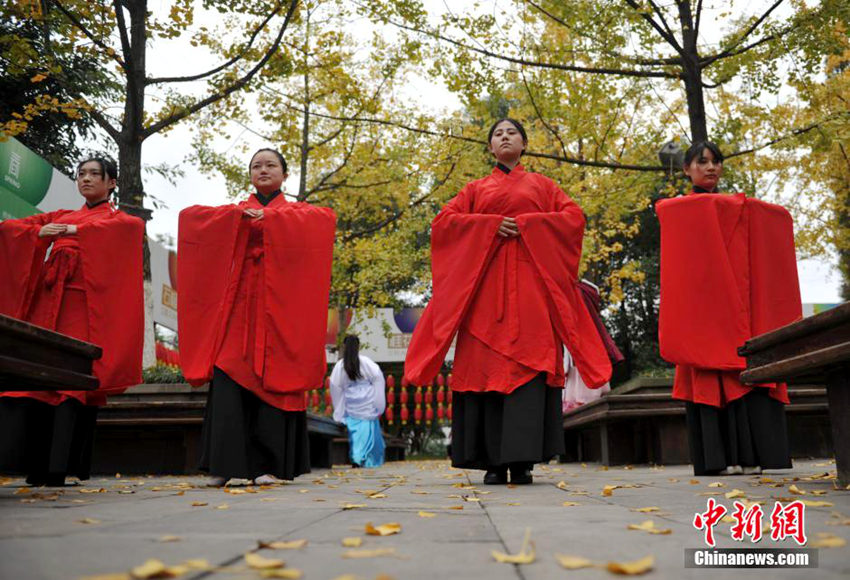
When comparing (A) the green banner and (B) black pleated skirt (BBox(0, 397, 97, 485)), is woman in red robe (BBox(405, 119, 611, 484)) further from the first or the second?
(A) the green banner

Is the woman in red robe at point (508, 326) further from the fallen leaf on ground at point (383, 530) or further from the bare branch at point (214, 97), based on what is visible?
the bare branch at point (214, 97)

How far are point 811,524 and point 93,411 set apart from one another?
4.40m

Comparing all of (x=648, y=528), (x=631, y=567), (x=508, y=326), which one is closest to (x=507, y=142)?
(x=508, y=326)

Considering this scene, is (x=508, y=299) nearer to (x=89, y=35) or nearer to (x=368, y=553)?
(x=368, y=553)

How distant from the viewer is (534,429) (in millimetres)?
4492

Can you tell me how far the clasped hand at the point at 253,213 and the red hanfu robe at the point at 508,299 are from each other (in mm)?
1127

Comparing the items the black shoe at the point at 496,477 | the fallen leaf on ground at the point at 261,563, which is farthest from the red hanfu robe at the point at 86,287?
the fallen leaf on ground at the point at 261,563

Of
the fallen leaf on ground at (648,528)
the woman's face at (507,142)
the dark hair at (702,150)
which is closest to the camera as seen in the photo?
the fallen leaf on ground at (648,528)

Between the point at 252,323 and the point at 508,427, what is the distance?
1713 millimetres

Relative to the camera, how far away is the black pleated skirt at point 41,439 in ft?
15.2

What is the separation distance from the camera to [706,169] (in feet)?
17.3

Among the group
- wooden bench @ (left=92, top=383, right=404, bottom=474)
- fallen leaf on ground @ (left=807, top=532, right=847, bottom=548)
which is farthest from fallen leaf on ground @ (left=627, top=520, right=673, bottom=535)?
wooden bench @ (left=92, top=383, right=404, bottom=474)

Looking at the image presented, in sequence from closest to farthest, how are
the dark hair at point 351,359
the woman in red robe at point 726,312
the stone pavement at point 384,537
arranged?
the stone pavement at point 384,537, the woman in red robe at point 726,312, the dark hair at point 351,359

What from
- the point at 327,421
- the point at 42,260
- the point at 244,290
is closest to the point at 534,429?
the point at 244,290
